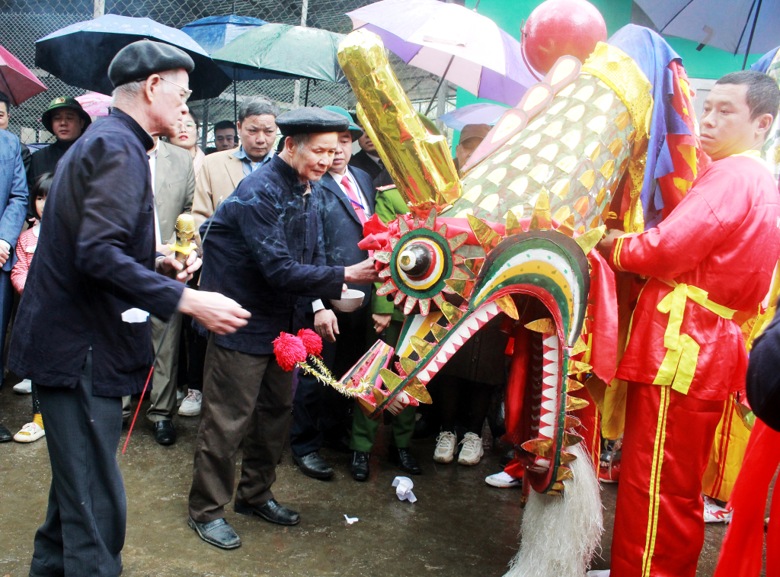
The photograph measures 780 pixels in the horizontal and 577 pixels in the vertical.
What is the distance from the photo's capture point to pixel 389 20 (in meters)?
4.02

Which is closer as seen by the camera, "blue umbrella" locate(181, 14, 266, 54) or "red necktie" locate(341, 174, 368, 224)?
"red necktie" locate(341, 174, 368, 224)

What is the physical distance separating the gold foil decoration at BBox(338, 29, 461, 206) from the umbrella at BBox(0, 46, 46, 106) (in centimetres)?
318

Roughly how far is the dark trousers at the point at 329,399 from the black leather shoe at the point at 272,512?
62cm

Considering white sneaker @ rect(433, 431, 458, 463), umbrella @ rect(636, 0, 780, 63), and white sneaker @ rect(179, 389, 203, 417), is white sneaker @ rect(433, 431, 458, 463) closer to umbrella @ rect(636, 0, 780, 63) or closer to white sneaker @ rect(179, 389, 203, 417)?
white sneaker @ rect(179, 389, 203, 417)

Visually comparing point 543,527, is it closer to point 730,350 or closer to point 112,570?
point 730,350

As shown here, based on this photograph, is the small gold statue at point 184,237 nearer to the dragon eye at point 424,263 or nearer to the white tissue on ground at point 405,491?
the dragon eye at point 424,263

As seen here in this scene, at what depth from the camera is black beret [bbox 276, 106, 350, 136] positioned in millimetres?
2943

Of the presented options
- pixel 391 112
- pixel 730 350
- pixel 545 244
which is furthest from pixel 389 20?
pixel 730 350

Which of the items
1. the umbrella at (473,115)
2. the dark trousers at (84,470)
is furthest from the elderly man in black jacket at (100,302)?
the umbrella at (473,115)

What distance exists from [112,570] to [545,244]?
1.75 metres

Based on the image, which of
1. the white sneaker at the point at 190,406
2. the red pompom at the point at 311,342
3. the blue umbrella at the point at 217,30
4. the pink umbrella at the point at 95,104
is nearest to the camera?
the red pompom at the point at 311,342

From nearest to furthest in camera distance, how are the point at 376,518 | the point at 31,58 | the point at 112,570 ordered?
the point at 112,570, the point at 376,518, the point at 31,58

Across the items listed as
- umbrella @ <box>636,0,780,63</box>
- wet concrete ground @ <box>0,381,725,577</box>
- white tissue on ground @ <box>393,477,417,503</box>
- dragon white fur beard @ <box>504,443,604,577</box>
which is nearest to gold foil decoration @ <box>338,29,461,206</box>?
dragon white fur beard @ <box>504,443,604,577</box>

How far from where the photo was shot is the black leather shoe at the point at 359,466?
388 centimetres
